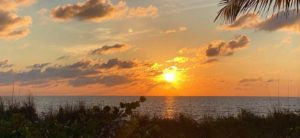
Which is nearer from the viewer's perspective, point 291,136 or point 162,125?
point 291,136

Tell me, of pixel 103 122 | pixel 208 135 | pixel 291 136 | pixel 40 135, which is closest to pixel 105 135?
pixel 103 122

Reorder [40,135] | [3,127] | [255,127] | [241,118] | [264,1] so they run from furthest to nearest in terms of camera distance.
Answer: [241,118] < [255,127] < [264,1] < [3,127] < [40,135]

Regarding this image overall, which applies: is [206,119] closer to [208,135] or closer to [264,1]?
[208,135]

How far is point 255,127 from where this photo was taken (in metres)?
12.5

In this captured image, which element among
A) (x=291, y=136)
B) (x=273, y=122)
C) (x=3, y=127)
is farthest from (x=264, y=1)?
(x=3, y=127)

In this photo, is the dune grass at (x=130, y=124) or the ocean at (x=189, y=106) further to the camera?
the ocean at (x=189, y=106)

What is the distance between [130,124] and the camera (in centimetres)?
785

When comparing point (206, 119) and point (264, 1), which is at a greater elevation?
point (264, 1)

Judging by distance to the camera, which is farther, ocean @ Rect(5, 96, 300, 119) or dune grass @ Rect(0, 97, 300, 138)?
ocean @ Rect(5, 96, 300, 119)

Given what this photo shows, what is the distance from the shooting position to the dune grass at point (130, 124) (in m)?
7.98

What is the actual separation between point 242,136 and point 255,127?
1148 mm

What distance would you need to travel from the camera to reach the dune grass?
7.98 meters

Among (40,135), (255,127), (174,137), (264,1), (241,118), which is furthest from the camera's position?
(241,118)

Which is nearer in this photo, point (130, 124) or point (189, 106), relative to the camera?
point (130, 124)
